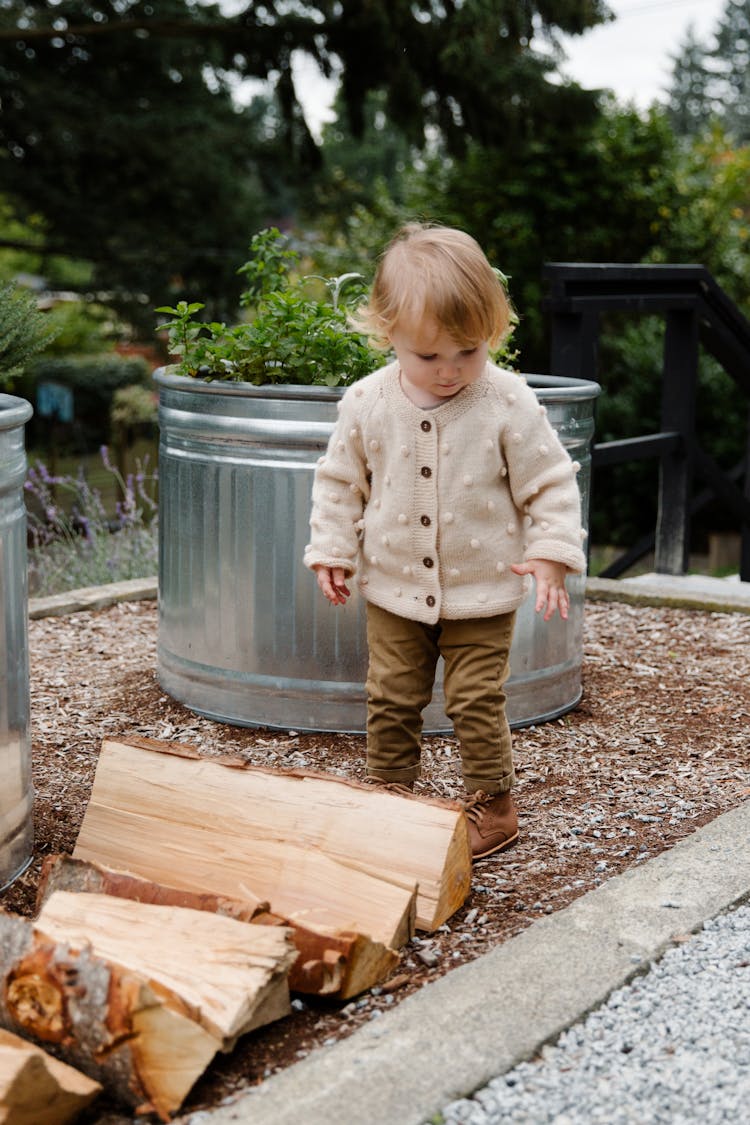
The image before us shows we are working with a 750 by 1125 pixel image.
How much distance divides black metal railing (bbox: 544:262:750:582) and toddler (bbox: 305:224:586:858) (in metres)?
2.73

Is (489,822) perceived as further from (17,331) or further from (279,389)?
(17,331)

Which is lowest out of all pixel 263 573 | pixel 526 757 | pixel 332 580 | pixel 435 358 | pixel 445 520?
pixel 526 757

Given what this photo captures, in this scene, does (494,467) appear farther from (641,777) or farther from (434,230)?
(641,777)

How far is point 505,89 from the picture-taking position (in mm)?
10508

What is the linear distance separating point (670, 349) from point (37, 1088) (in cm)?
519

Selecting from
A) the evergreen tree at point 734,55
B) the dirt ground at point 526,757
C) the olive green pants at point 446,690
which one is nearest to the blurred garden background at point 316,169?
the dirt ground at point 526,757

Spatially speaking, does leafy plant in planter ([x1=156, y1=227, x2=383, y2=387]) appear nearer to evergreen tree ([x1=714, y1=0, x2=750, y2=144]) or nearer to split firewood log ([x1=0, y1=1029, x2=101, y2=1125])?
split firewood log ([x1=0, y1=1029, x2=101, y2=1125])

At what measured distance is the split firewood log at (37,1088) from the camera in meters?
1.67

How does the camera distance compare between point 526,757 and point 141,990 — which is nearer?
point 141,990

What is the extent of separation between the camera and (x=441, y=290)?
2357mm

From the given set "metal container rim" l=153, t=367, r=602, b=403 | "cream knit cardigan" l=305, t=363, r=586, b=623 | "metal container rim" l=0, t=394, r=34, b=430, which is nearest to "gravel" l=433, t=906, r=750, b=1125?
"cream knit cardigan" l=305, t=363, r=586, b=623

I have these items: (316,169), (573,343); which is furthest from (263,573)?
(316,169)

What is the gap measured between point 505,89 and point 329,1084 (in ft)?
32.7

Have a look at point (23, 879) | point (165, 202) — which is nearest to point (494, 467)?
point (23, 879)
